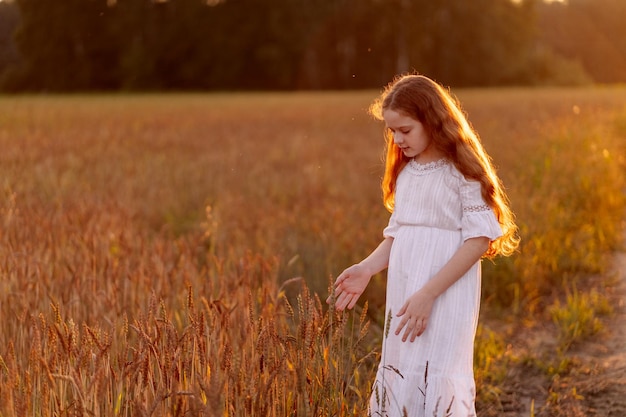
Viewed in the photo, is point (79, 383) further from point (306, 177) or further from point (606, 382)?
point (306, 177)

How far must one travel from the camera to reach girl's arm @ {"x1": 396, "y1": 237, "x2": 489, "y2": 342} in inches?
89.9

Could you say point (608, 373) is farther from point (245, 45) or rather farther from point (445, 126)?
point (245, 45)

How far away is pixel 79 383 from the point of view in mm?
1849

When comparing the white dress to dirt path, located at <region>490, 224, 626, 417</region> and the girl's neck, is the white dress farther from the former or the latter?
dirt path, located at <region>490, 224, 626, 417</region>

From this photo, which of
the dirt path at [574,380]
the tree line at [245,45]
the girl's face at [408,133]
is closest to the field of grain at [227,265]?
the dirt path at [574,380]

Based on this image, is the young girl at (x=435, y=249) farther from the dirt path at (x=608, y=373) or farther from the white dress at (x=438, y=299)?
the dirt path at (x=608, y=373)

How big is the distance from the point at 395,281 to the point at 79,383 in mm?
1066

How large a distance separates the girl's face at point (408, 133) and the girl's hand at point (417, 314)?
18.5 inches

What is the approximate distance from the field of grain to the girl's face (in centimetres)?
61

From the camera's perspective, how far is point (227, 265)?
13.6 feet

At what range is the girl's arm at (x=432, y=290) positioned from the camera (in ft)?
7.49

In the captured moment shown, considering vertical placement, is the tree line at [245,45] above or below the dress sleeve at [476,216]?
above

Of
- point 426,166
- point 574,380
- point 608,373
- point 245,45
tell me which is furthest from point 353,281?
point 245,45

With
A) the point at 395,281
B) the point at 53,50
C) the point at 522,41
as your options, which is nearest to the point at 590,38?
the point at 522,41
